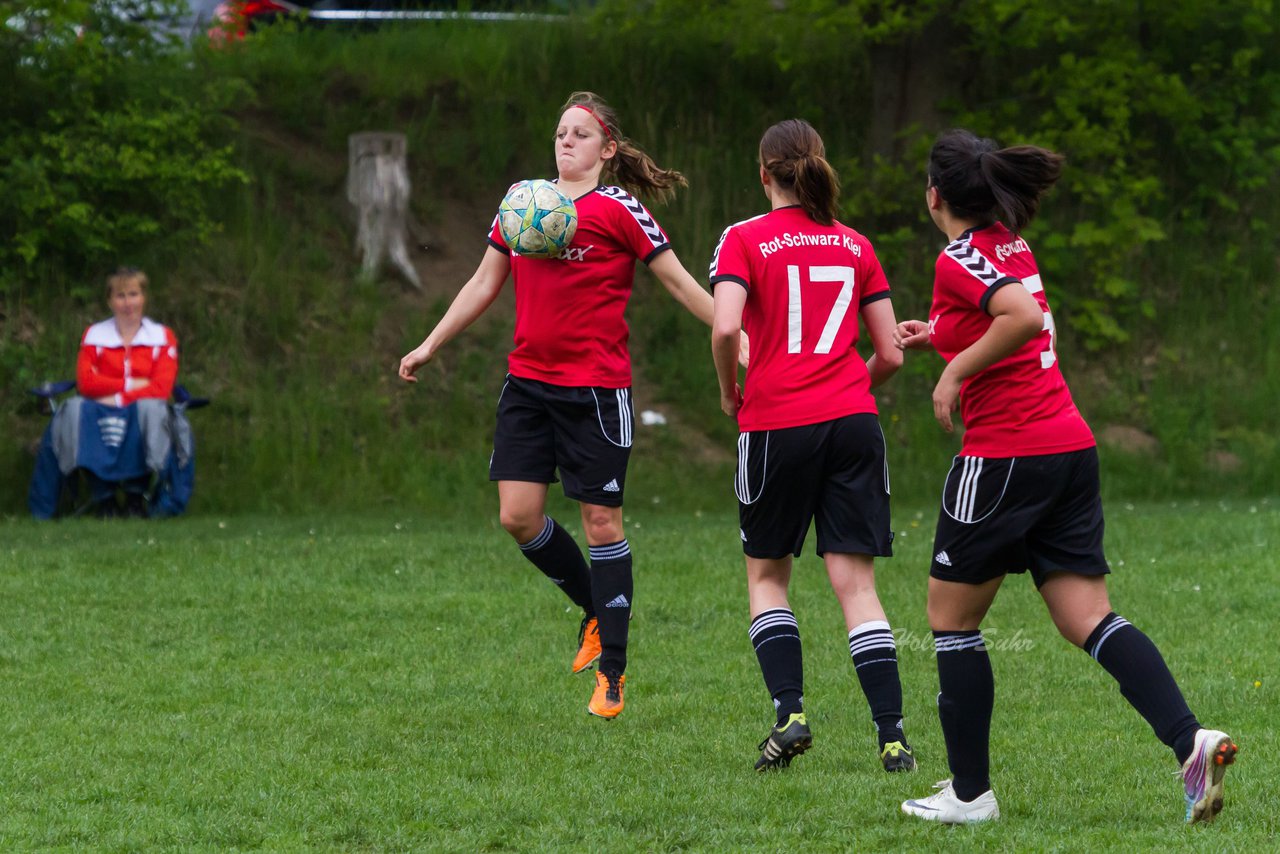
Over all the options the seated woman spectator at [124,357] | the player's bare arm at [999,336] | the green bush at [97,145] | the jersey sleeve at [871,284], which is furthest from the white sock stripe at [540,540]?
the green bush at [97,145]

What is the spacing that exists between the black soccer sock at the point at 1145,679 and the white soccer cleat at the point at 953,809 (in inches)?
19.3

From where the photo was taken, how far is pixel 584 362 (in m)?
6.39

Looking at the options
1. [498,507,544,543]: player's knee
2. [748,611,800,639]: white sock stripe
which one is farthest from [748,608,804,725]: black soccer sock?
[498,507,544,543]: player's knee

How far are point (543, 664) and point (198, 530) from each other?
17.5 feet

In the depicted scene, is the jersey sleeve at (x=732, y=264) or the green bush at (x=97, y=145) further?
the green bush at (x=97, y=145)

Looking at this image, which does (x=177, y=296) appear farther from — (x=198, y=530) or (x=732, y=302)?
(x=732, y=302)

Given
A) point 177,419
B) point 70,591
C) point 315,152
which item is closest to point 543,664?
point 70,591

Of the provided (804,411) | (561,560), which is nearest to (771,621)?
(804,411)

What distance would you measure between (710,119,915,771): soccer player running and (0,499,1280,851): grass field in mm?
338

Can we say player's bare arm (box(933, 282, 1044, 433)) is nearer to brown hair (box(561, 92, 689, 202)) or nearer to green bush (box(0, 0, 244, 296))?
brown hair (box(561, 92, 689, 202))

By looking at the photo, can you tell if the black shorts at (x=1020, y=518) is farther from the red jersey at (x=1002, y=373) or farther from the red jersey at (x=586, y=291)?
the red jersey at (x=586, y=291)

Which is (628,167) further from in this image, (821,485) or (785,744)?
(785,744)

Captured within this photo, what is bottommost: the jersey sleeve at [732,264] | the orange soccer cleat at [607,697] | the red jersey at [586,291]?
the orange soccer cleat at [607,697]

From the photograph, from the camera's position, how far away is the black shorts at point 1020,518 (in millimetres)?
4613
